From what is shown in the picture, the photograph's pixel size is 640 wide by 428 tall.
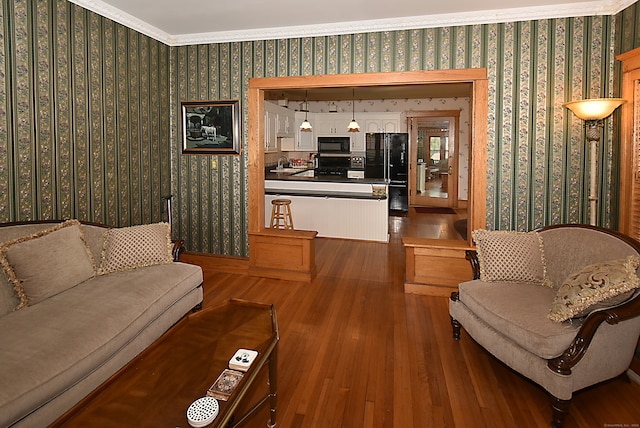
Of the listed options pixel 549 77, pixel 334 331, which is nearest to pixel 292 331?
pixel 334 331

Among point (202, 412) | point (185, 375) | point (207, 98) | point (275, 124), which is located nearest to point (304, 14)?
point (207, 98)

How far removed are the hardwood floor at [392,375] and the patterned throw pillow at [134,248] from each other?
90 cm

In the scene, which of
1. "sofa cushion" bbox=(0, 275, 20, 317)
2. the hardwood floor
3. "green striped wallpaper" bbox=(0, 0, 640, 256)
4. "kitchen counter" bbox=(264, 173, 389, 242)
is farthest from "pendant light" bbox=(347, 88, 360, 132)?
"sofa cushion" bbox=(0, 275, 20, 317)

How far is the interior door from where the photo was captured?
995 cm

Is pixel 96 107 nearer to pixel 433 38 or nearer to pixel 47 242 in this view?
pixel 47 242

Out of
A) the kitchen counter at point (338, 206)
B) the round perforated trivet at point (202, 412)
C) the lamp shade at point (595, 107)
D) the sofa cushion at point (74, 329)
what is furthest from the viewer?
the kitchen counter at point (338, 206)

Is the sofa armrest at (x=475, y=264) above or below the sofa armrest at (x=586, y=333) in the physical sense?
above

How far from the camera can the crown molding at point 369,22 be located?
148 inches

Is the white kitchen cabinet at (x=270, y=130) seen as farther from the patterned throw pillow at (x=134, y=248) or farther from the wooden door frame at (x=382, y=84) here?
the patterned throw pillow at (x=134, y=248)

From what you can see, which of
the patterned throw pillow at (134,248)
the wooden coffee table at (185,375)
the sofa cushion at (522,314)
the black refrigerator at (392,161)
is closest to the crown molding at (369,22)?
the patterned throw pillow at (134,248)

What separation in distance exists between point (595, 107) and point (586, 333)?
2.16 metres

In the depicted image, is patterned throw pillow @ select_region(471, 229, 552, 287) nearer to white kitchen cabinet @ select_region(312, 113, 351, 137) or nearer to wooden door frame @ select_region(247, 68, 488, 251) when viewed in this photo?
wooden door frame @ select_region(247, 68, 488, 251)

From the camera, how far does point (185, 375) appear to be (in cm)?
190

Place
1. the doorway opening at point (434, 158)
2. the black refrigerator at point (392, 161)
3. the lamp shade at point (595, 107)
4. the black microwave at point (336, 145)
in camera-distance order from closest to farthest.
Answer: the lamp shade at point (595, 107)
the black refrigerator at point (392, 161)
the doorway opening at point (434, 158)
the black microwave at point (336, 145)
